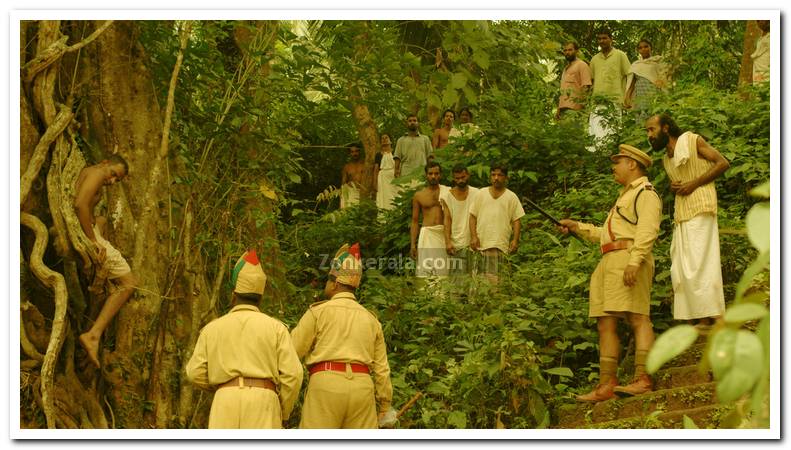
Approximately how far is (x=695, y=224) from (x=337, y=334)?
3.06m

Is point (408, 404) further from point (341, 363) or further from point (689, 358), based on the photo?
point (689, 358)

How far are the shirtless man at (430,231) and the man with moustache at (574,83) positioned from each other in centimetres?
283

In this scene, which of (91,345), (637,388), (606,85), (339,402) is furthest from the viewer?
(606,85)

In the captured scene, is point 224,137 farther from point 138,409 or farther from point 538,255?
point 538,255

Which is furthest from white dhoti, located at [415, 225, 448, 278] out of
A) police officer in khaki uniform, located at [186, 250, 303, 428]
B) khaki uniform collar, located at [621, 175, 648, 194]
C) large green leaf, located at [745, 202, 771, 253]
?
large green leaf, located at [745, 202, 771, 253]

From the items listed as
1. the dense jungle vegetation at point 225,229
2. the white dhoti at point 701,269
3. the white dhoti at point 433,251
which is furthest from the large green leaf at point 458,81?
the white dhoti at point 433,251

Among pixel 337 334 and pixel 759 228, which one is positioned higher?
pixel 759 228

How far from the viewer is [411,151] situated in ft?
50.2

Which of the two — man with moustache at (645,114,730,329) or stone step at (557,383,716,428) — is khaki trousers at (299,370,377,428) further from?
man with moustache at (645,114,730,329)

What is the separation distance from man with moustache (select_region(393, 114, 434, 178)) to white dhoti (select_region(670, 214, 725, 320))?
7138 millimetres

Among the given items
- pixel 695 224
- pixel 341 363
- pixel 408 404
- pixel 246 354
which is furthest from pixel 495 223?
pixel 246 354

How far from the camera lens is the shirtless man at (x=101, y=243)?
783 cm

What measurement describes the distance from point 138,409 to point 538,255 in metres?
4.92
